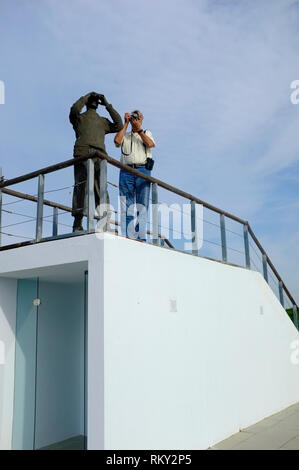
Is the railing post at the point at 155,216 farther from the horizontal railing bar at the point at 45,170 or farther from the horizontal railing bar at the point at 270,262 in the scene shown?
the horizontal railing bar at the point at 270,262

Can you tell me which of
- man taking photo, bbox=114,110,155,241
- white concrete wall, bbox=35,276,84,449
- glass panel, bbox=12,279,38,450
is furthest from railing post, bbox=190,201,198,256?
glass panel, bbox=12,279,38,450

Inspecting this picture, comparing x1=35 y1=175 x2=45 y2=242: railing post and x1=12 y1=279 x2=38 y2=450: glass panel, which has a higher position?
x1=35 y1=175 x2=45 y2=242: railing post

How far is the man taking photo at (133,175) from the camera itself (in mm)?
4789

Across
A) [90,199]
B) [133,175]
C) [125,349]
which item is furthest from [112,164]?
[125,349]

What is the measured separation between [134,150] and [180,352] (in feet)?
8.48

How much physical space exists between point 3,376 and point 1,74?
4.71m

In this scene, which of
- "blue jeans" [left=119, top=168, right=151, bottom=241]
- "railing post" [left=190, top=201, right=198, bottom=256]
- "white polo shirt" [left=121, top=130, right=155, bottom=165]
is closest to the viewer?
"blue jeans" [left=119, top=168, right=151, bottom=241]

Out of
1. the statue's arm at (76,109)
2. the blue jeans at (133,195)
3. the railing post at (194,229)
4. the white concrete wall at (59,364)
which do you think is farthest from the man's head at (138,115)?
the white concrete wall at (59,364)

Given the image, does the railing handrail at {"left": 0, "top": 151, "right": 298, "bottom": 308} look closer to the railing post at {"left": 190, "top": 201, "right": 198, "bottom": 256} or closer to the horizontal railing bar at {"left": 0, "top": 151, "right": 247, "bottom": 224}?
the horizontal railing bar at {"left": 0, "top": 151, "right": 247, "bottom": 224}

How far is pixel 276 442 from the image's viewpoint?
16.0ft

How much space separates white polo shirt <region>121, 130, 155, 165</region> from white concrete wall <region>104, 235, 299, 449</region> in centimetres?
133

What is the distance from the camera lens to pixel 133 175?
16.1ft

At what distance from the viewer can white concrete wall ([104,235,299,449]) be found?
144 inches

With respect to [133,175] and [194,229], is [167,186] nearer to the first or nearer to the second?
[133,175]
